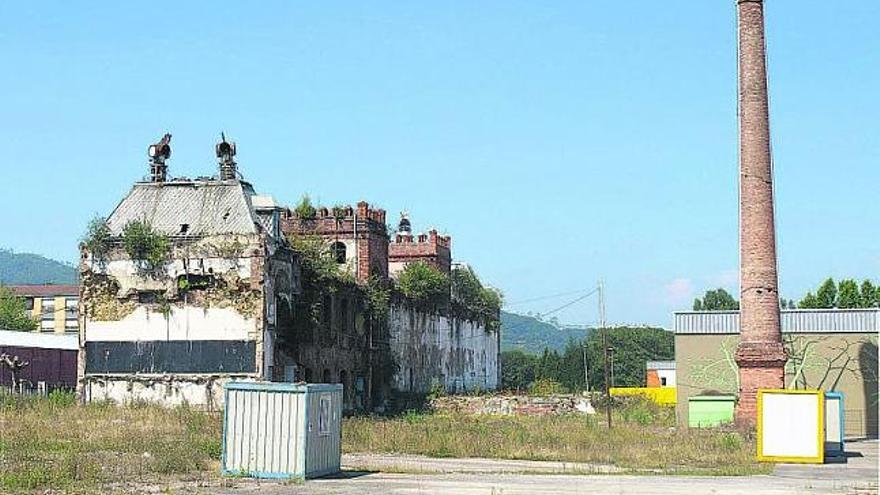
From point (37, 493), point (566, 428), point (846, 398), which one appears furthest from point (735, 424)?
point (37, 493)

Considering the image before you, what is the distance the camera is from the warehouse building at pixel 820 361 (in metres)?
41.4

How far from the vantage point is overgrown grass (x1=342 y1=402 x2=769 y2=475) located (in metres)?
26.1

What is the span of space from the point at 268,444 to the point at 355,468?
3162mm

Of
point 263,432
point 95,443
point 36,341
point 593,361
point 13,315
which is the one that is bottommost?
point 95,443

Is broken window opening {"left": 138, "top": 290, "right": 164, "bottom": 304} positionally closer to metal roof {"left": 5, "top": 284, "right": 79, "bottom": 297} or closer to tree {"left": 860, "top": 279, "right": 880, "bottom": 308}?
tree {"left": 860, "top": 279, "right": 880, "bottom": 308}

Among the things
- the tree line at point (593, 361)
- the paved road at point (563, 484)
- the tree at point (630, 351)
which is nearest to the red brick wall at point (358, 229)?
the paved road at point (563, 484)

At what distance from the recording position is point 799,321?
4212 centimetres

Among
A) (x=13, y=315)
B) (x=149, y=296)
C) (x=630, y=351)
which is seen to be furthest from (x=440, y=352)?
(x=630, y=351)

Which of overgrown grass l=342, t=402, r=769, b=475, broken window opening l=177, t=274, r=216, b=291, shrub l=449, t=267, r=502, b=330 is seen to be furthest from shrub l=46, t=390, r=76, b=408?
shrub l=449, t=267, r=502, b=330

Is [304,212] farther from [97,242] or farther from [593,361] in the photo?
[593,361]

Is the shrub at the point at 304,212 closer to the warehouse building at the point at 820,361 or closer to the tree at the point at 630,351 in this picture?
the warehouse building at the point at 820,361

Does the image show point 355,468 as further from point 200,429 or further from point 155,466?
point 200,429

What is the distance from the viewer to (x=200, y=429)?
30.0m

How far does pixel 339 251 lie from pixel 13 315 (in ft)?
137
